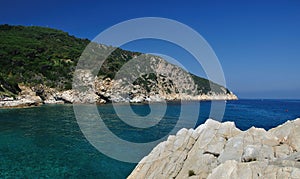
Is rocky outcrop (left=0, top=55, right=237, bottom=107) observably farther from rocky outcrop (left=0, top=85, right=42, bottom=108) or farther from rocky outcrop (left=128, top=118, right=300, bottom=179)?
rocky outcrop (left=128, top=118, right=300, bottom=179)

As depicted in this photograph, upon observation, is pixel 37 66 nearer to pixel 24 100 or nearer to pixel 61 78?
pixel 61 78

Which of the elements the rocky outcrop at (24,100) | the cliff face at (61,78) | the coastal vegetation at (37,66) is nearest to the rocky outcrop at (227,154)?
the rocky outcrop at (24,100)

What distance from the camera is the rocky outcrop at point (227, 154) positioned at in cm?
1104

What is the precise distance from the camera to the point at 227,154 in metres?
14.5

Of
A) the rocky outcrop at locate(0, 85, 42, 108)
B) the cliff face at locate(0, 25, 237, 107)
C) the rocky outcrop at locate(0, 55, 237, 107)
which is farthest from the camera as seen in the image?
the rocky outcrop at locate(0, 55, 237, 107)

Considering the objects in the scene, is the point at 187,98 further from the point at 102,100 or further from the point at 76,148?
the point at 76,148

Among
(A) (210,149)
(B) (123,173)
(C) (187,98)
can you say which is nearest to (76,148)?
(B) (123,173)

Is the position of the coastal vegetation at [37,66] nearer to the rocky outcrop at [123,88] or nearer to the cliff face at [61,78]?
the cliff face at [61,78]

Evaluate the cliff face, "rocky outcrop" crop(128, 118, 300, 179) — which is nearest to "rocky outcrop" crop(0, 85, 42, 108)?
the cliff face

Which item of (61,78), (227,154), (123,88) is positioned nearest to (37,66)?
(61,78)

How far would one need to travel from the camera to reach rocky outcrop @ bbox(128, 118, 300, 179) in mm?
11039

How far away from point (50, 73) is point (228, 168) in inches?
3990

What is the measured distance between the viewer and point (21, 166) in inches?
844

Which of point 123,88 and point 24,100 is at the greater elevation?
Result: point 123,88
